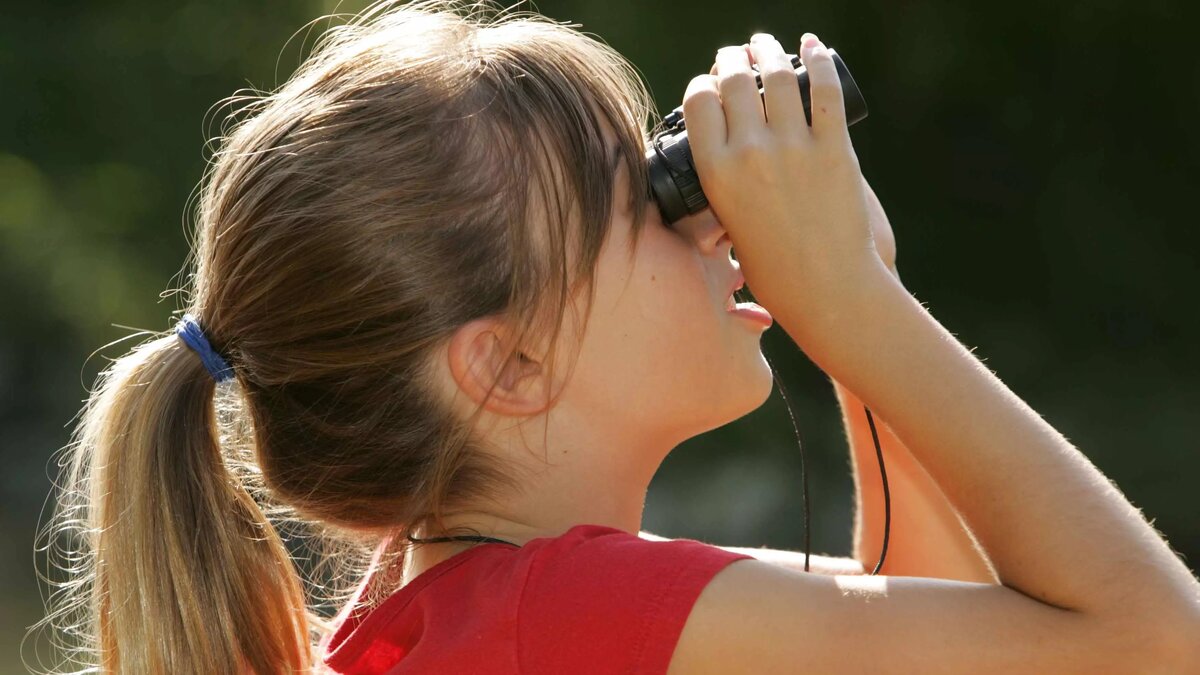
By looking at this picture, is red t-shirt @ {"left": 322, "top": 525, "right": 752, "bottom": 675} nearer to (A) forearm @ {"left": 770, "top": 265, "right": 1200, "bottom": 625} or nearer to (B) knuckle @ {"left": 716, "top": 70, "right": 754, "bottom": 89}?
(A) forearm @ {"left": 770, "top": 265, "right": 1200, "bottom": 625}

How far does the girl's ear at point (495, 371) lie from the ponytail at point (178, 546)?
24cm

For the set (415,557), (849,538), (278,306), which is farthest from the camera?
(849,538)

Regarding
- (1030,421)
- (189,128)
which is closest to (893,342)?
(1030,421)

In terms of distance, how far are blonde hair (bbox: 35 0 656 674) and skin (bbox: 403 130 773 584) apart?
21 mm

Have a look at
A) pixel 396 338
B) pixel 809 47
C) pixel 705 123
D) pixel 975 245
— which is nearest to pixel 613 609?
pixel 396 338

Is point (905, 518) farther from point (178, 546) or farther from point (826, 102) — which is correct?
point (178, 546)

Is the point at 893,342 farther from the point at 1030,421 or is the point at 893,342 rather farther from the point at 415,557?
the point at 415,557

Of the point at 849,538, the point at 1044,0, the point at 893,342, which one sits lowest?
the point at 849,538

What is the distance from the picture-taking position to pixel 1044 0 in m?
3.81

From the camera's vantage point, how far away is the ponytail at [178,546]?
1164 mm

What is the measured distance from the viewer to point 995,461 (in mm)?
1056

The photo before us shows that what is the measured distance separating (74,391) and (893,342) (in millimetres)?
3583

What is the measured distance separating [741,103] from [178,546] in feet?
2.15

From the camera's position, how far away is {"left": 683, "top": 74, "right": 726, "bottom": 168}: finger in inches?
45.8
